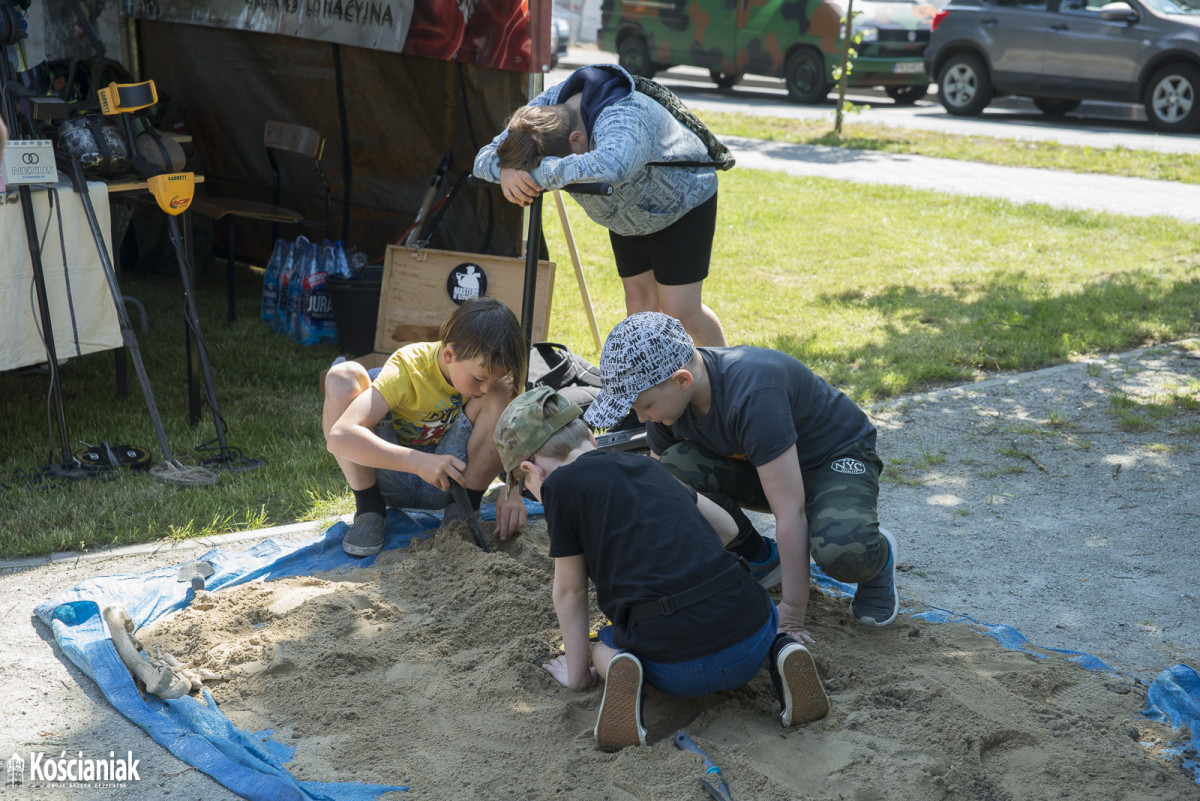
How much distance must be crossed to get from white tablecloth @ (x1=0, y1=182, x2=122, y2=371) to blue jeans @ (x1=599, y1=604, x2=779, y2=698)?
2978mm

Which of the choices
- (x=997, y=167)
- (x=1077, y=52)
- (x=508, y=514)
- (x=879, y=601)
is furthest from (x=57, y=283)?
(x=1077, y=52)

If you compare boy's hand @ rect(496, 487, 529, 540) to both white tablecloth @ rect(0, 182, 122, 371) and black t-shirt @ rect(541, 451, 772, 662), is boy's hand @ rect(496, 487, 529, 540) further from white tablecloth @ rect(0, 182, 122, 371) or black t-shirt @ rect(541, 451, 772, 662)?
white tablecloth @ rect(0, 182, 122, 371)

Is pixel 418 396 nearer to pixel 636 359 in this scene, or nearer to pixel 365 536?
pixel 365 536

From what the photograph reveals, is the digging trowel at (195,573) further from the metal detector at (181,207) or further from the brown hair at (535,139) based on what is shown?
the brown hair at (535,139)

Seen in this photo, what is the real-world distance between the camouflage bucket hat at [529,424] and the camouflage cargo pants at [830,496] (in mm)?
633

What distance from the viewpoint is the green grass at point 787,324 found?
3848mm

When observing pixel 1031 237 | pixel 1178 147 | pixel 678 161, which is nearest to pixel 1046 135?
pixel 1178 147

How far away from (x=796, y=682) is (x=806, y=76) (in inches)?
565

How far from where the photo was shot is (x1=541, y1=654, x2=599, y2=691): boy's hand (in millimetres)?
2605

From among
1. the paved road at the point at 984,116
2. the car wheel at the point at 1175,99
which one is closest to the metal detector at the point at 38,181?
the paved road at the point at 984,116

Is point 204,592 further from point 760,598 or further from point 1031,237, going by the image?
point 1031,237

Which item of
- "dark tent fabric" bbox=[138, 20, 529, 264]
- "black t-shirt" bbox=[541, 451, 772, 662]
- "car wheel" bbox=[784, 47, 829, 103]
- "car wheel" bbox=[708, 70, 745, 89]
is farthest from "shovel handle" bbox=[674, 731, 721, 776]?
"car wheel" bbox=[708, 70, 745, 89]

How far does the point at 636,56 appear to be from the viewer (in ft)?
55.5

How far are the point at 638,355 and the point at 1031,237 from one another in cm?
649
